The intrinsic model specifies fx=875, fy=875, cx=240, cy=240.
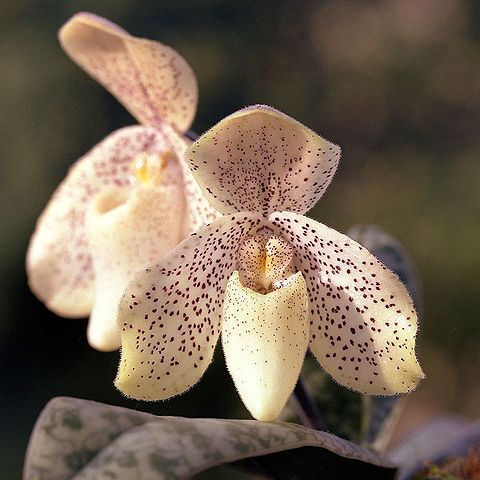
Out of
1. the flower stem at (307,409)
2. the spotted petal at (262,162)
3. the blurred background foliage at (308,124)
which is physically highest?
the spotted petal at (262,162)

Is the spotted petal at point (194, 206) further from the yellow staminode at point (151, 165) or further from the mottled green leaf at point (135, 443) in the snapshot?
the mottled green leaf at point (135, 443)

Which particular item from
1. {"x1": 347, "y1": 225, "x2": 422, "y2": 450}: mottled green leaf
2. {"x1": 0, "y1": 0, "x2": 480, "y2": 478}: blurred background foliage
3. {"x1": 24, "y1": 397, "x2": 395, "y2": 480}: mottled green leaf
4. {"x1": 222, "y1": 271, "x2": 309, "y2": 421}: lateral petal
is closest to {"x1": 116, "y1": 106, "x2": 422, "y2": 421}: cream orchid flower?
{"x1": 222, "y1": 271, "x2": 309, "y2": 421}: lateral petal

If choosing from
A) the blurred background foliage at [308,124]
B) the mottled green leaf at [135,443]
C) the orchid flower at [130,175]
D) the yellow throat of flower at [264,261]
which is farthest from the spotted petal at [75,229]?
the blurred background foliage at [308,124]

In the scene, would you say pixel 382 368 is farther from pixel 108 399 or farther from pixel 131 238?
pixel 108 399

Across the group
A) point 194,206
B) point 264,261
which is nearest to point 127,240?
point 194,206

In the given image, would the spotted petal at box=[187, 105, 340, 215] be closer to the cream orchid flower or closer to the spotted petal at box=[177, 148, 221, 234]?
the cream orchid flower

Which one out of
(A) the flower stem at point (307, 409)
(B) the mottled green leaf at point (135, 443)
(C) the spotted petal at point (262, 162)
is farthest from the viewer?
(A) the flower stem at point (307, 409)
